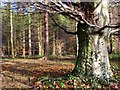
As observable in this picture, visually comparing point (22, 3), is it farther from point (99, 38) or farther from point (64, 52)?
point (64, 52)

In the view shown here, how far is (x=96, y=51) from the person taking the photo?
303 inches

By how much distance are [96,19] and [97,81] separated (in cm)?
195

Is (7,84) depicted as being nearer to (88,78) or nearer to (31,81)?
(31,81)

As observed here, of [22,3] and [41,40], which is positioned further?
[41,40]

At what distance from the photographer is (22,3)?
6520 mm

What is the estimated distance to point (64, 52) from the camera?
3362cm

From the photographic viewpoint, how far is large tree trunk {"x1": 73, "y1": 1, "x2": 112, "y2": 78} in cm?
766

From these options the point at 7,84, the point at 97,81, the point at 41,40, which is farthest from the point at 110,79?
the point at 41,40

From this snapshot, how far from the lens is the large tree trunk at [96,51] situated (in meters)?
7.66

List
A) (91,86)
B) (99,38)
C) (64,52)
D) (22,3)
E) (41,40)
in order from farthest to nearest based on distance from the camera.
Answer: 1. (64,52)
2. (41,40)
3. (99,38)
4. (91,86)
5. (22,3)

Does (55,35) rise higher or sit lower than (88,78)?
higher

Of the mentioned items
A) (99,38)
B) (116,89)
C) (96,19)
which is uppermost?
(96,19)

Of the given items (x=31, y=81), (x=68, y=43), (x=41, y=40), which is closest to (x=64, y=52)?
(x=68, y=43)

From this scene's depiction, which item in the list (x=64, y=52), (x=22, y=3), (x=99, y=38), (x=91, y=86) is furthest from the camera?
(x=64, y=52)
